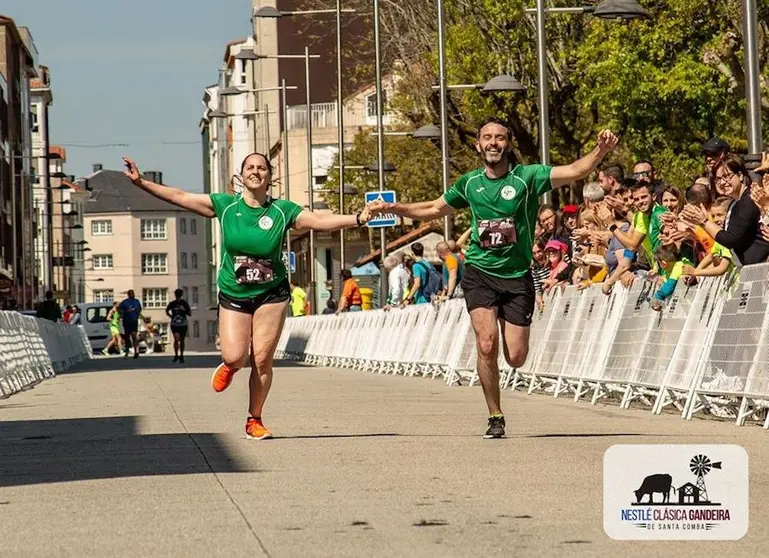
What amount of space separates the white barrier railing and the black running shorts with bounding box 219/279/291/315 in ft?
37.9

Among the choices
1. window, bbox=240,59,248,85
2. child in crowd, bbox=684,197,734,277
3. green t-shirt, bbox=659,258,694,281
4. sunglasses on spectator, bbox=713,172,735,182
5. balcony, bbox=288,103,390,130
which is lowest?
green t-shirt, bbox=659,258,694,281

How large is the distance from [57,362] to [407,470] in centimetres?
3256

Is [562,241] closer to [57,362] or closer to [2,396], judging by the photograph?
[2,396]

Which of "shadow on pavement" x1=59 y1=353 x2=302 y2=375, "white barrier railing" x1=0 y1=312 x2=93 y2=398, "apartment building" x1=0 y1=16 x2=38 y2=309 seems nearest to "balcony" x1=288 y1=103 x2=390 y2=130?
"apartment building" x1=0 y1=16 x2=38 y2=309

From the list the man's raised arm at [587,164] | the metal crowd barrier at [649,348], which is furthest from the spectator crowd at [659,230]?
the man's raised arm at [587,164]

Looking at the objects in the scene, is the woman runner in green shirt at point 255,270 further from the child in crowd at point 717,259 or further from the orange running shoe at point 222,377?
the child in crowd at point 717,259

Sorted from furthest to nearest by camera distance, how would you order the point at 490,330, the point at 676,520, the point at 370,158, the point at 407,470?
the point at 370,158 → the point at 490,330 → the point at 407,470 → the point at 676,520

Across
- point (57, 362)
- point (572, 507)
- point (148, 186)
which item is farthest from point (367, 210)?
point (57, 362)

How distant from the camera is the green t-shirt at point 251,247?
47.4 feet

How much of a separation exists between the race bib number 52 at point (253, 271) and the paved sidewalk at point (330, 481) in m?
1.07

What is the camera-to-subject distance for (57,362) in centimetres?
4322

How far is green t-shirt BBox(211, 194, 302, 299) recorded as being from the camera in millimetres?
14461

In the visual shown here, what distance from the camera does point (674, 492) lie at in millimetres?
7340

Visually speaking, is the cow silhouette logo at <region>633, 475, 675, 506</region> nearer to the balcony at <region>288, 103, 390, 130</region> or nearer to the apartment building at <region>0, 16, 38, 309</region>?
the apartment building at <region>0, 16, 38, 309</region>
